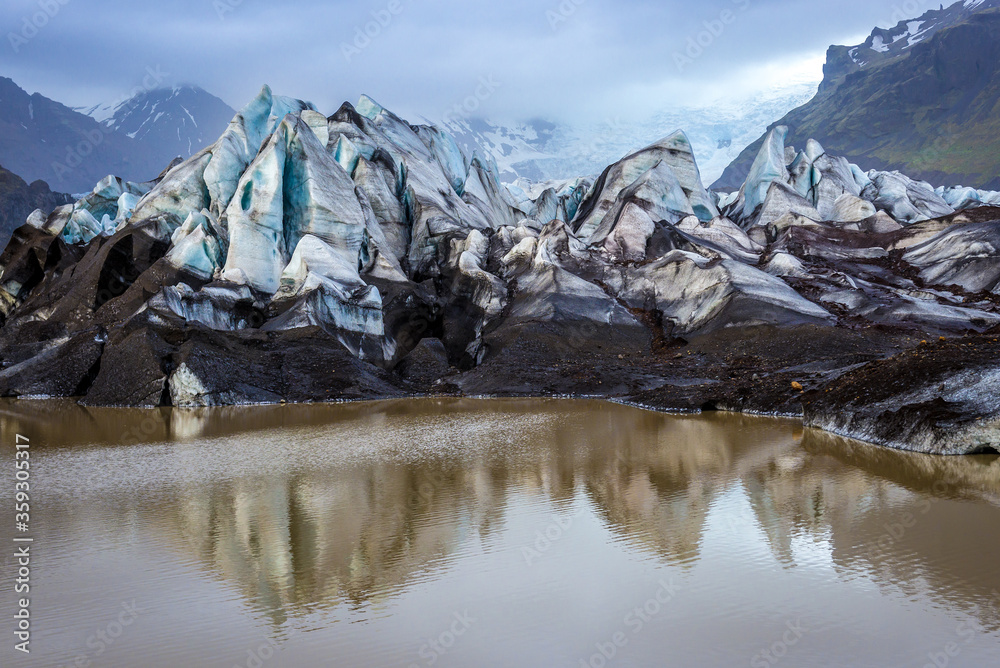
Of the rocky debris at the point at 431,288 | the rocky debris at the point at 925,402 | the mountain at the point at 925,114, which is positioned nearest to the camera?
the rocky debris at the point at 925,402

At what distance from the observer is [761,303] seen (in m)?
31.1

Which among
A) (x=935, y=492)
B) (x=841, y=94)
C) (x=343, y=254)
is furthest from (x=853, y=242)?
(x=841, y=94)

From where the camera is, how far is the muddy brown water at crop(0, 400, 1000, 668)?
21.8 ft

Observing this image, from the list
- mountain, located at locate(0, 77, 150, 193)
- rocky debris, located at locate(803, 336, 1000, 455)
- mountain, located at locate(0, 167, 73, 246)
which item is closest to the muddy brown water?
rocky debris, located at locate(803, 336, 1000, 455)

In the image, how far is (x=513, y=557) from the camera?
29.7 feet

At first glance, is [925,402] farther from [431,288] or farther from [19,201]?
[19,201]

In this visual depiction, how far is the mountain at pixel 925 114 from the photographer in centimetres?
11650

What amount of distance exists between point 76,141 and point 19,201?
228 ft

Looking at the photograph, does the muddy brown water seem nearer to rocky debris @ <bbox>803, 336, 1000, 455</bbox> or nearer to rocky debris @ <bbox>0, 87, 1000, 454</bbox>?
rocky debris @ <bbox>803, 336, 1000, 455</bbox>

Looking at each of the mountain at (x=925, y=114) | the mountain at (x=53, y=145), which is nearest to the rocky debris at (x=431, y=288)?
the mountain at (x=925, y=114)

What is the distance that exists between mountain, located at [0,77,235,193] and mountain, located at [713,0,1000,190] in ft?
387

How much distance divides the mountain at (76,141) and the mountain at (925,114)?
387 feet

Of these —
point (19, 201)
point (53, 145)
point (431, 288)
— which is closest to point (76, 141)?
point (53, 145)

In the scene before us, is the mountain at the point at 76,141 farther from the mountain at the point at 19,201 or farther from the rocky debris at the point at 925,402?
the rocky debris at the point at 925,402
